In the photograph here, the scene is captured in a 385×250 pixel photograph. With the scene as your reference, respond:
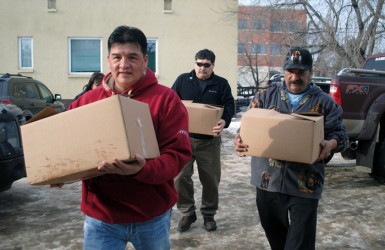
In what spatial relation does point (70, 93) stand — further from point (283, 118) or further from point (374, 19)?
point (283, 118)

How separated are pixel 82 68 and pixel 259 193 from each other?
13.3 meters

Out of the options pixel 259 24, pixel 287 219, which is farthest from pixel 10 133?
pixel 259 24

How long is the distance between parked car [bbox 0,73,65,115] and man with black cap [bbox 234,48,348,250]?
694 centimetres

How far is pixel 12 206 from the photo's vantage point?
530 centimetres

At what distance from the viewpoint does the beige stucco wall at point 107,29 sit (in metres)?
14.8

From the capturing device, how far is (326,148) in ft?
8.70

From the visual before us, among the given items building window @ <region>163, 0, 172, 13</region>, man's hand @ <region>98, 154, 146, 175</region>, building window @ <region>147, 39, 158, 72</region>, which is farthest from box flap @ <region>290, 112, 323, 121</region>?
building window @ <region>163, 0, 172, 13</region>

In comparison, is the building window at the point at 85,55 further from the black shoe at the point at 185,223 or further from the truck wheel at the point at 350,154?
the black shoe at the point at 185,223

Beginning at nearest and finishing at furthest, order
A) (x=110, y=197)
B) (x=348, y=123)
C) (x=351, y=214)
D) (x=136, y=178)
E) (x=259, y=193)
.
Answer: (x=136, y=178) → (x=110, y=197) → (x=259, y=193) → (x=351, y=214) → (x=348, y=123)

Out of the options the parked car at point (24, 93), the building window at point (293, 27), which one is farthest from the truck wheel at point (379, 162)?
the building window at point (293, 27)

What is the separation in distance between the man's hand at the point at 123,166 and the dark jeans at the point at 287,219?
4.60 ft

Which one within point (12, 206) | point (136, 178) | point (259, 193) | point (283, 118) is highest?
point (283, 118)

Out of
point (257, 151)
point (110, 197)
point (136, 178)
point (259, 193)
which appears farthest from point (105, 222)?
point (259, 193)

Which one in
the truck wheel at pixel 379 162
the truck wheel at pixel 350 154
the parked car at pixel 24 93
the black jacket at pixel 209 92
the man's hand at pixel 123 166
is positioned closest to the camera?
the man's hand at pixel 123 166
